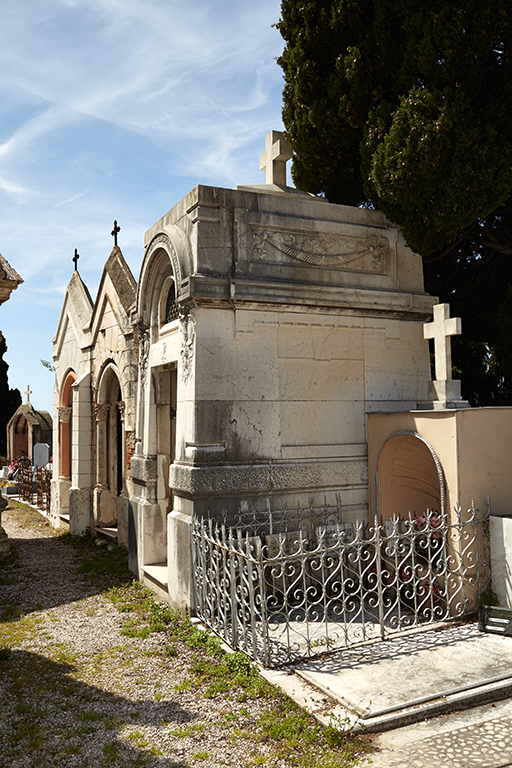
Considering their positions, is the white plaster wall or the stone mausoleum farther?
the stone mausoleum

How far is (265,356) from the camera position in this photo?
7.35 m

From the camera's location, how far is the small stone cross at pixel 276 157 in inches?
332

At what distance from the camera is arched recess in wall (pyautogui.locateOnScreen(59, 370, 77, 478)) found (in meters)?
15.0

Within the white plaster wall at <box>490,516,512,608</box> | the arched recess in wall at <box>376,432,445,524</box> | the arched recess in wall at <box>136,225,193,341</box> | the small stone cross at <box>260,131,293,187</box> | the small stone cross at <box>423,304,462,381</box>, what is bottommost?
the white plaster wall at <box>490,516,512,608</box>

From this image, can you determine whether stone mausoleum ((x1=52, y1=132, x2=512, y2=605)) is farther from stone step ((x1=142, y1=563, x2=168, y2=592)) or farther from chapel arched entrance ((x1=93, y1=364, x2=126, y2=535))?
chapel arched entrance ((x1=93, y1=364, x2=126, y2=535))

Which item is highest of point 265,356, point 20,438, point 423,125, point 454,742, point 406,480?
point 423,125

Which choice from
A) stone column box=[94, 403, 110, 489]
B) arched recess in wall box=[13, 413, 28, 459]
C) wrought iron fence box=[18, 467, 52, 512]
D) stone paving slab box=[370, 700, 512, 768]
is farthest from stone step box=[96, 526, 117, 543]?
arched recess in wall box=[13, 413, 28, 459]

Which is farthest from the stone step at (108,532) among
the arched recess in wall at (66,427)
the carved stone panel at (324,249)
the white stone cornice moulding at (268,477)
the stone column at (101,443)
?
the carved stone panel at (324,249)

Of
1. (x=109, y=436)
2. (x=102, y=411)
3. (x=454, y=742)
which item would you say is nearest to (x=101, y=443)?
(x=109, y=436)

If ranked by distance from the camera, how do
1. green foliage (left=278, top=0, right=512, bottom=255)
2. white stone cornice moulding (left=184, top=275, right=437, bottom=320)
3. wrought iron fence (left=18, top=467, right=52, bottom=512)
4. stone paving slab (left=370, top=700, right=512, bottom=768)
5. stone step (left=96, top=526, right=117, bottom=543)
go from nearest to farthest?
stone paving slab (left=370, top=700, right=512, bottom=768), white stone cornice moulding (left=184, top=275, right=437, bottom=320), green foliage (left=278, top=0, right=512, bottom=255), stone step (left=96, top=526, right=117, bottom=543), wrought iron fence (left=18, top=467, right=52, bottom=512)

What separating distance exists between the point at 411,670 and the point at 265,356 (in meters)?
3.77

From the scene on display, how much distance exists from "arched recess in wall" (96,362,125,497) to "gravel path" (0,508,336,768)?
15.6ft

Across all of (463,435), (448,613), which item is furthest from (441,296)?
(448,613)

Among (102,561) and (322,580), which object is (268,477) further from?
(102,561)
